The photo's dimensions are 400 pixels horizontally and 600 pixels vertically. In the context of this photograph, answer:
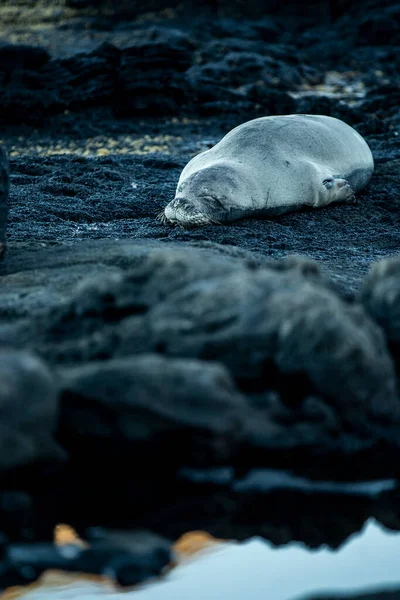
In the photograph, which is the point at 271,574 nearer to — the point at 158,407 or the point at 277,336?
the point at 158,407

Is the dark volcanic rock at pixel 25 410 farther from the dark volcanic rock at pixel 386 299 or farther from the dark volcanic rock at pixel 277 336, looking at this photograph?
the dark volcanic rock at pixel 386 299

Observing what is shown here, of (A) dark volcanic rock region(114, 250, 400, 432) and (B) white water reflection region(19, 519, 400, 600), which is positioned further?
(A) dark volcanic rock region(114, 250, 400, 432)

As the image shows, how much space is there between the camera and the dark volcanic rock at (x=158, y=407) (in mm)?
2758

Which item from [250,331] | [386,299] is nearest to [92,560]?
[250,331]

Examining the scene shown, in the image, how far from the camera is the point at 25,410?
106 inches

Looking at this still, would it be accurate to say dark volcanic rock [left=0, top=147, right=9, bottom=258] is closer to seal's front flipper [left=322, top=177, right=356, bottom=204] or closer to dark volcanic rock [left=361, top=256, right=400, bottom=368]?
dark volcanic rock [left=361, top=256, right=400, bottom=368]

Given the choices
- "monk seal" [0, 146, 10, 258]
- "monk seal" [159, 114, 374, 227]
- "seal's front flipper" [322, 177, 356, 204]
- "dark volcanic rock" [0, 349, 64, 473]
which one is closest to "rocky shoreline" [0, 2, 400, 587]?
"dark volcanic rock" [0, 349, 64, 473]

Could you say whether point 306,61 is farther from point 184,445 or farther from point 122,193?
point 184,445

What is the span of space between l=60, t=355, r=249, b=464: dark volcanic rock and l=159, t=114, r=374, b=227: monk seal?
3.31 metres

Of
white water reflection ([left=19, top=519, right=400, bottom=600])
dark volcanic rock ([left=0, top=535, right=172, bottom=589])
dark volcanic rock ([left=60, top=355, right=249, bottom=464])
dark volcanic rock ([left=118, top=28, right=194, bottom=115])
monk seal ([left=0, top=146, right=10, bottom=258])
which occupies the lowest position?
white water reflection ([left=19, top=519, right=400, bottom=600])

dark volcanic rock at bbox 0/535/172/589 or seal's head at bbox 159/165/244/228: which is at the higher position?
seal's head at bbox 159/165/244/228

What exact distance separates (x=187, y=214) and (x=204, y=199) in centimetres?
17

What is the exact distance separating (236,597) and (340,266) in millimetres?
3178

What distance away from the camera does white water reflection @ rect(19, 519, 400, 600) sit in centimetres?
237
